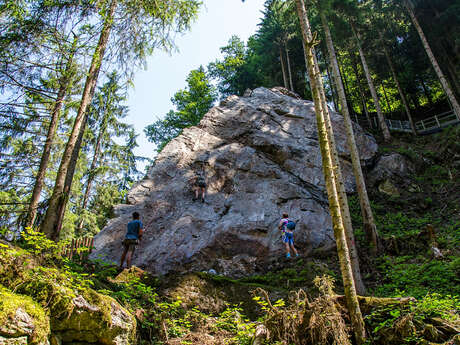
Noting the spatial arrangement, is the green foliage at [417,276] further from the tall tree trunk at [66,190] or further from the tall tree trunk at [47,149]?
the tall tree trunk at [47,149]

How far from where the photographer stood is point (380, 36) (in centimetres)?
2216

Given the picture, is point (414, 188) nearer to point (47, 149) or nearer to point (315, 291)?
point (315, 291)

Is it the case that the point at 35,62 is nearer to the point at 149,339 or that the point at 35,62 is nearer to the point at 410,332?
the point at 149,339

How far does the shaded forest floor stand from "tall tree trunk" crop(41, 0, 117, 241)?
1176 mm

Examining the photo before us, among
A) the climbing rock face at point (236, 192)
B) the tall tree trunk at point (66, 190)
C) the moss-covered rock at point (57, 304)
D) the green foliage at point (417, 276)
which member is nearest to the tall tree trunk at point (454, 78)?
the climbing rock face at point (236, 192)

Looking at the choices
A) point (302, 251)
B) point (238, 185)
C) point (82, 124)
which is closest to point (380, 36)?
point (238, 185)

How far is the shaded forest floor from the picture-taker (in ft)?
11.3

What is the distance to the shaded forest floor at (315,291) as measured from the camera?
3439 millimetres

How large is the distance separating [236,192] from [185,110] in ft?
50.1

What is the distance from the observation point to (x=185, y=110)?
25.5 m

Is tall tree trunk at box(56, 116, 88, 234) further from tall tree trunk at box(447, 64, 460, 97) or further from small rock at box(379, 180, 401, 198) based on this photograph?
tall tree trunk at box(447, 64, 460, 97)

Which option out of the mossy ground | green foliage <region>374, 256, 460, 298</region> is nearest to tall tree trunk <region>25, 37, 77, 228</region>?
the mossy ground

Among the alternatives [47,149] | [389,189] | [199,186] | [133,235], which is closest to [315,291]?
[133,235]

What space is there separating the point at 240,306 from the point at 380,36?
24.2 m
